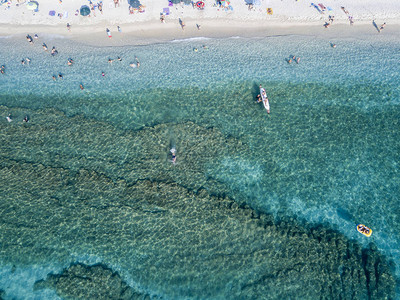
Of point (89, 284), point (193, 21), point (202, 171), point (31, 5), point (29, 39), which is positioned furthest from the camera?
point (193, 21)

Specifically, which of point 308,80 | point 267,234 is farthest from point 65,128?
point 308,80

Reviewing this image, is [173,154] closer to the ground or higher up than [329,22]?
closer to the ground

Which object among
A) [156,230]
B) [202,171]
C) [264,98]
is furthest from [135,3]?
[156,230]

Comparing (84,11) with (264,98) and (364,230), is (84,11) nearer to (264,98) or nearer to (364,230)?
(264,98)

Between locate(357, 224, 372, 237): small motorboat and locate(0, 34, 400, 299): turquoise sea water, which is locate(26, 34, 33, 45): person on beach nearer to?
locate(0, 34, 400, 299): turquoise sea water

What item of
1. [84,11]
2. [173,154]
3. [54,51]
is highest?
[84,11]

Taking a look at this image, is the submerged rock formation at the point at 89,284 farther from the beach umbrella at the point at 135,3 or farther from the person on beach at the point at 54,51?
the beach umbrella at the point at 135,3
